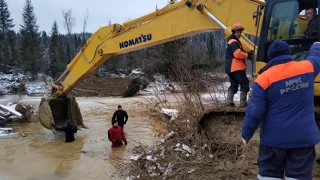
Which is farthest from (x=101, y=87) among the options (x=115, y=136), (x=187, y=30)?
(x=187, y=30)

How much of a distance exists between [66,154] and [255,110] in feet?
26.4

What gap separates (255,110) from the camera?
10.9 ft

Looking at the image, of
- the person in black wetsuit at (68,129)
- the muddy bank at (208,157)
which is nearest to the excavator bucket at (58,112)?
the person in black wetsuit at (68,129)

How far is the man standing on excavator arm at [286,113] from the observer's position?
3248mm

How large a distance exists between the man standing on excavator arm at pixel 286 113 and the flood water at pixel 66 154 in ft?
12.3

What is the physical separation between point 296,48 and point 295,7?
65 centimetres

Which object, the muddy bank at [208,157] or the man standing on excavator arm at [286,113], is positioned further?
the muddy bank at [208,157]

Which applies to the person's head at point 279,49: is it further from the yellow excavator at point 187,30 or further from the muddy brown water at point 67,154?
the muddy brown water at point 67,154

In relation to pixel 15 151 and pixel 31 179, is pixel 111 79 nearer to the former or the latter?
pixel 15 151

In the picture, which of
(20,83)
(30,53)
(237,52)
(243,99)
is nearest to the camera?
(237,52)

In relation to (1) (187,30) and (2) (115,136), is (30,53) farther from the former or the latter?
(1) (187,30)

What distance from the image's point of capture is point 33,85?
42438 millimetres

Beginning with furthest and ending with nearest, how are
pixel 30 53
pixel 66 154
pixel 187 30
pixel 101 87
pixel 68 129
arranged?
pixel 30 53 < pixel 101 87 < pixel 68 129 < pixel 66 154 < pixel 187 30

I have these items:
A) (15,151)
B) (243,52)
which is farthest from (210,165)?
(15,151)
